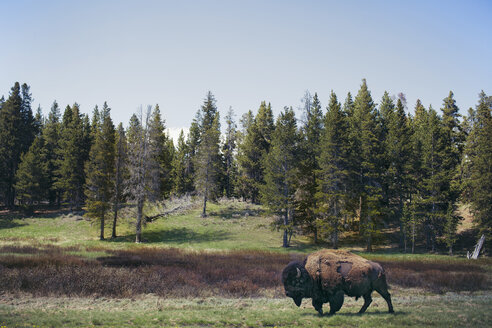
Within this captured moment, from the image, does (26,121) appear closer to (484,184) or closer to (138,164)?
(138,164)

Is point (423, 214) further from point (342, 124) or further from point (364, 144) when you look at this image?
point (342, 124)

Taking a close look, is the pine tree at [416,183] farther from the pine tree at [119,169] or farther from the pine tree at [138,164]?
the pine tree at [119,169]

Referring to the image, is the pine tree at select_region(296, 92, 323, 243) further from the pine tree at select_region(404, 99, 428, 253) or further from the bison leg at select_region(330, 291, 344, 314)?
the bison leg at select_region(330, 291, 344, 314)

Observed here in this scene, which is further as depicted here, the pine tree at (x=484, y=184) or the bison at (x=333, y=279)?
the pine tree at (x=484, y=184)

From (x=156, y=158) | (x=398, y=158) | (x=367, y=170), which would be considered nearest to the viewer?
→ (x=398, y=158)

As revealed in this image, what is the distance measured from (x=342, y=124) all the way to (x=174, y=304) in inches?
1203

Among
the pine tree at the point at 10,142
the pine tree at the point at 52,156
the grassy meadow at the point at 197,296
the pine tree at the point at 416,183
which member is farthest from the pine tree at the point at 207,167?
the pine tree at the point at 10,142

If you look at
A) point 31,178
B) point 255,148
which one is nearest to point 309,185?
point 255,148

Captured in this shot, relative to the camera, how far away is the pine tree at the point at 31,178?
48.6 m

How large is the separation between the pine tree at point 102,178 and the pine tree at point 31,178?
16.8 m

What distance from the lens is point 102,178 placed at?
1523 inches

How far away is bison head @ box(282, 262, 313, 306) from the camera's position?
9.90m

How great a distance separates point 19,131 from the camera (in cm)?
5569

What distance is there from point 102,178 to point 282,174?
919 inches
